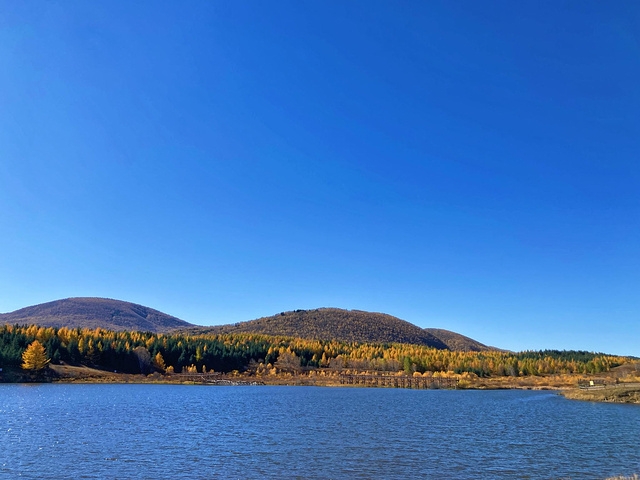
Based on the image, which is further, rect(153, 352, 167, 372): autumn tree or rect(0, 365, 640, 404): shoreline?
rect(153, 352, 167, 372): autumn tree

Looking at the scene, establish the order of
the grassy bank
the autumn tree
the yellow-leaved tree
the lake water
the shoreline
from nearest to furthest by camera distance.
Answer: the lake water → the grassy bank → the shoreline → the yellow-leaved tree → the autumn tree

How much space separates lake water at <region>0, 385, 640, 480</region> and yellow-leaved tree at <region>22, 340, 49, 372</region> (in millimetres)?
82898

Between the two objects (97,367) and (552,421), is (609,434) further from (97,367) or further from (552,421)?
(97,367)

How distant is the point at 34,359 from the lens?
13588cm

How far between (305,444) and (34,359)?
130 m

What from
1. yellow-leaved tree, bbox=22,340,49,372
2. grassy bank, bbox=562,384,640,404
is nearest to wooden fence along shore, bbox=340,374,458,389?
grassy bank, bbox=562,384,640,404

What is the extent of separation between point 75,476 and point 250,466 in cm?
1060

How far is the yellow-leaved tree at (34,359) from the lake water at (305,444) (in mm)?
82898

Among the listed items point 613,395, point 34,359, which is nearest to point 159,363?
point 34,359

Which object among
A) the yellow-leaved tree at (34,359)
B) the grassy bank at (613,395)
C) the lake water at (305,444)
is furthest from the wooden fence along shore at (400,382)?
the yellow-leaved tree at (34,359)

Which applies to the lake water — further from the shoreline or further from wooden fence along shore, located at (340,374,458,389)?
wooden fence along shore, located at (340,374,458,389)

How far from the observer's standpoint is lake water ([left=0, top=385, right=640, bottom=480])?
96.5ft

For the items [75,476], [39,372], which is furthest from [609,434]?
[39,372]

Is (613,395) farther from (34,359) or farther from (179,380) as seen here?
(34,359)
